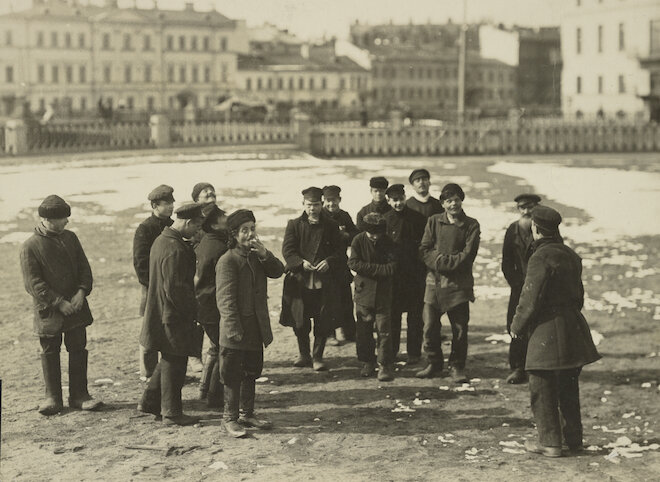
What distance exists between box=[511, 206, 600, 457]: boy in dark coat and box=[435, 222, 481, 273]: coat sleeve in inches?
71.9

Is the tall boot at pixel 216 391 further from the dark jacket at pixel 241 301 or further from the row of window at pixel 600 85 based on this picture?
the row of window at pixel 600 85

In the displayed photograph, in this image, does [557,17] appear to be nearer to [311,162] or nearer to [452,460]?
[311,162]

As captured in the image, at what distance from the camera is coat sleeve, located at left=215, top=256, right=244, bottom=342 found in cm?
752

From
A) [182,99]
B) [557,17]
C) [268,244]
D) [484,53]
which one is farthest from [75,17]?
[268,244]

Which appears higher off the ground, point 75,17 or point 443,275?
point 75,17

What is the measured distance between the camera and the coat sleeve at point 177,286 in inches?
301

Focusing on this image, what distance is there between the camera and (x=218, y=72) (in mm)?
91625

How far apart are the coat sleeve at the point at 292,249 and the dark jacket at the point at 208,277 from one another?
125cm

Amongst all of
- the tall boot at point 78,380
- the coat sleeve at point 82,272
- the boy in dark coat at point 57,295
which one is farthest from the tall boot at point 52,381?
the coat sleeve at point 82,272

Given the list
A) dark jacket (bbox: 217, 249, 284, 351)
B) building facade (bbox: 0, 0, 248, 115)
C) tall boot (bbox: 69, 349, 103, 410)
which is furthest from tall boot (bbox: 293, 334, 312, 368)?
building facade (bbox: 0, 0, 248, 115)

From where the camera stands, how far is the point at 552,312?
723cm

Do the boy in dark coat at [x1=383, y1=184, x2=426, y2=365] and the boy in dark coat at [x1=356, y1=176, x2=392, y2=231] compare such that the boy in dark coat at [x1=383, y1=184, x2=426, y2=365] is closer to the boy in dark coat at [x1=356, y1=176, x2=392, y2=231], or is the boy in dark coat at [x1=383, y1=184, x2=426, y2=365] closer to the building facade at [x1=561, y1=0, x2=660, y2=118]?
the boy in dark coat at [x1=356, y1=176, x2=392, y2=231]

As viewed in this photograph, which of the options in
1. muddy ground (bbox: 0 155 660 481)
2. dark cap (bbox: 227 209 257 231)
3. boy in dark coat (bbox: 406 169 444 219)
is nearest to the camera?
muddy ground (bbox: 0 155 660 481)

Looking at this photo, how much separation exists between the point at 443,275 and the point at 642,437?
2.31 metres
